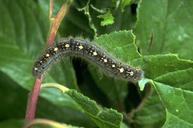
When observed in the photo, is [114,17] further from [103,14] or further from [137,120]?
[137,120]

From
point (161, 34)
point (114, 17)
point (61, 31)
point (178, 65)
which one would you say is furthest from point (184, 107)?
point (61, 31)

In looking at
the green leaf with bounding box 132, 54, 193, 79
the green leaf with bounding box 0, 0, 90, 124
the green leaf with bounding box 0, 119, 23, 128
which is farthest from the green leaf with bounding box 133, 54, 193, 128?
the green leaf with bounding box 0, 119, 23, 128

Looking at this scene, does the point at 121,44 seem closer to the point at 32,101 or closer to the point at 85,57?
the point at 85,57

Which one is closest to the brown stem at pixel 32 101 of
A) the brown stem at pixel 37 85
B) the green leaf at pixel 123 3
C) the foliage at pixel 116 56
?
the brown stem at pixel 37 85

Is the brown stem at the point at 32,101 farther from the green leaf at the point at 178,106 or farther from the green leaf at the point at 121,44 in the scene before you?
the green leaf at the point at 178,106

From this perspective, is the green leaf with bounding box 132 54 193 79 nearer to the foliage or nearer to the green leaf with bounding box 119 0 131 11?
the foliage
